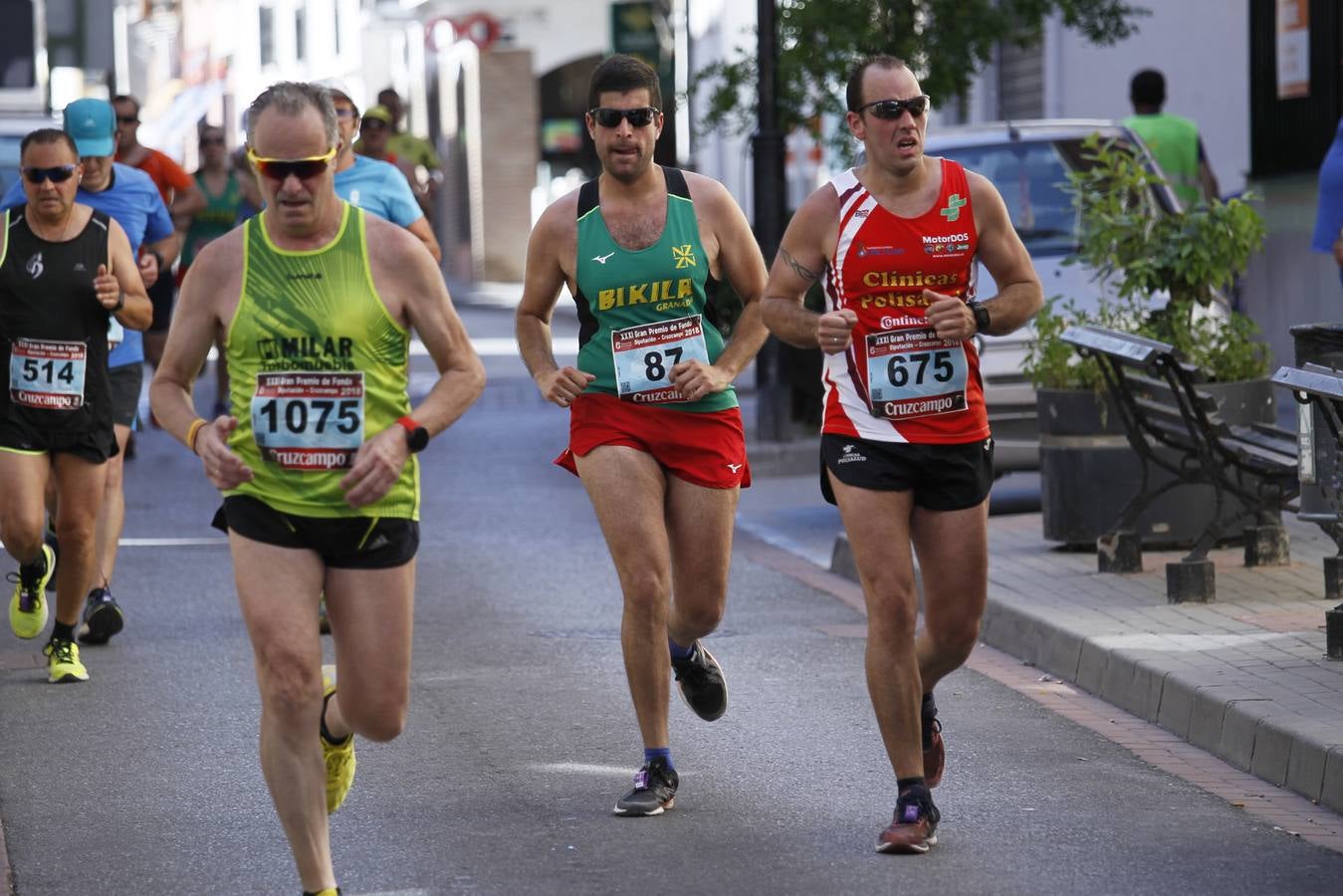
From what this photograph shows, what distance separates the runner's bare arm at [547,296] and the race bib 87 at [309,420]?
1343 millimetres

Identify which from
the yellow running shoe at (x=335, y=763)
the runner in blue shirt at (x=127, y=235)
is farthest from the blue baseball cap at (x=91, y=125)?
the yellow running shoe at (x=335, y=763)

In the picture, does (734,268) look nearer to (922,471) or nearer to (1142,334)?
(922,471)

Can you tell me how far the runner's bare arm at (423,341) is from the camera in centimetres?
533

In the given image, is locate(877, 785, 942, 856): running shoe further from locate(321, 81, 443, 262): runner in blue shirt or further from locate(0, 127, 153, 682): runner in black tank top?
locate(321, 81, 443, 262): runner in blue shirt

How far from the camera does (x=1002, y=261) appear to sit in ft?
21.2

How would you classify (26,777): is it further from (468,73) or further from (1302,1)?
(468,73)

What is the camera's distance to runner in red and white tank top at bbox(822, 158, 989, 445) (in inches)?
249

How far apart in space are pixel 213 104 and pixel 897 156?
223 ft

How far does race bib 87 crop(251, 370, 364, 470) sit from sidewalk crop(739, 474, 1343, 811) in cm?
291

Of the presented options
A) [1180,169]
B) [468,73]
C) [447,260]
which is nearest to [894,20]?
[1180,169]

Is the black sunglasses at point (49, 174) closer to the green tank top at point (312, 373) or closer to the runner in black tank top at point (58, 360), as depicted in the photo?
the runner in black tank top at point (58, 360)

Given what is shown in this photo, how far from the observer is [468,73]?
2044 inches

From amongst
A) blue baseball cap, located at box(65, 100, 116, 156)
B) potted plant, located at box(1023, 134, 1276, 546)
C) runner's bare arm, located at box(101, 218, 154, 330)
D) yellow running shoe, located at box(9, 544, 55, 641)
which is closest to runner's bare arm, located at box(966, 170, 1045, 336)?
runner's bare arm, located at box(101, 218, 154, 330)

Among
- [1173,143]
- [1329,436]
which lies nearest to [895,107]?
[1329,436]
